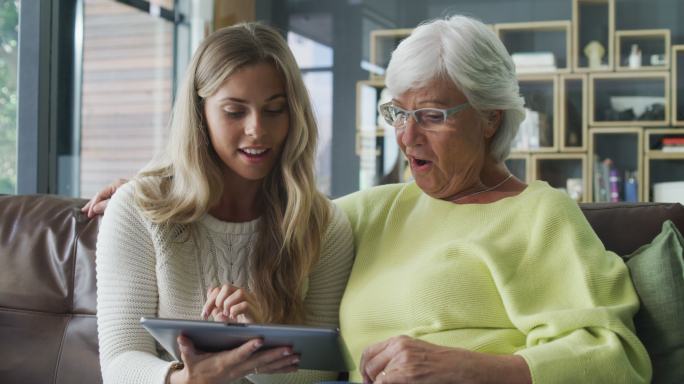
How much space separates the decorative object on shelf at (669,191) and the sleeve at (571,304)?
3609 mm

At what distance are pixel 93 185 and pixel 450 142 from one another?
3.91 meters

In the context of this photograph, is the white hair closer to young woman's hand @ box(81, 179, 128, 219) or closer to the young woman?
the young woman

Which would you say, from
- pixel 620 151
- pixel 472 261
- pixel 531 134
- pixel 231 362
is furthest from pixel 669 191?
pixel 231 362

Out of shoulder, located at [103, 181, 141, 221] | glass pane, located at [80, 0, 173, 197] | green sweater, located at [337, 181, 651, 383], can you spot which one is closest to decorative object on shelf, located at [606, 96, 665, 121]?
glass pane, located at [80, 0, 173, 197]

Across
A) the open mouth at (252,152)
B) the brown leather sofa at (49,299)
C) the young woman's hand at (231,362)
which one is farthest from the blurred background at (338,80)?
the young woman's hand at (231,362)

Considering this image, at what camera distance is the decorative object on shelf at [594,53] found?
209 inches

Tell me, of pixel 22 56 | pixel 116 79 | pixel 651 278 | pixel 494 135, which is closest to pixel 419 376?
pixel 651 278

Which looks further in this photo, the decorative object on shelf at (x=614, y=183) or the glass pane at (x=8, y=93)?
the decorative object on shelf at (x=614, y=183)

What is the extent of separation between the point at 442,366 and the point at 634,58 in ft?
13.8

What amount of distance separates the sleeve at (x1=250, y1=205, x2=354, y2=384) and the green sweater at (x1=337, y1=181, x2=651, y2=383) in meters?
0.07

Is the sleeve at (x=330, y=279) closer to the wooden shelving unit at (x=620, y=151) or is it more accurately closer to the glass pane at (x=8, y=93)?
the glass pane at (x=8, y=93)

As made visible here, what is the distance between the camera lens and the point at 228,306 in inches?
64.2

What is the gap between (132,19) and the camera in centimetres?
563

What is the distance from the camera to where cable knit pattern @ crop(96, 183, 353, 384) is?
5.82 feet
